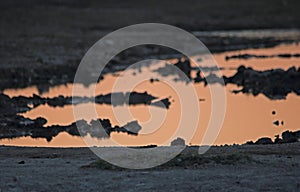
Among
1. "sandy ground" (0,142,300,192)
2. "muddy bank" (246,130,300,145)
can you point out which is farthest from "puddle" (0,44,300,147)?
"sandy ground" (0,142,300,192)

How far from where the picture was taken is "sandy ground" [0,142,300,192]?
11.5m

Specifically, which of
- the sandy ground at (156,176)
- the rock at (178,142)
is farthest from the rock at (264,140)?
the sandy ground at (156,176)

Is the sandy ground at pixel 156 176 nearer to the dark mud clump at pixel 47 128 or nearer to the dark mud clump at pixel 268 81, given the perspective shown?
the dark mud clump at pixel 47 128

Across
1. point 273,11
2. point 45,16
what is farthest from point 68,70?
point 273,11

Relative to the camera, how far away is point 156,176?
39.9 feet

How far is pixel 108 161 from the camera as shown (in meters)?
13.0

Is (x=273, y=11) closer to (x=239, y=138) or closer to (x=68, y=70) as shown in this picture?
(x=68, y=70)

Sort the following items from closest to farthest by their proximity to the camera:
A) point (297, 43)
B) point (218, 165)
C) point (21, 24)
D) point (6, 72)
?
point (218, 165)
point (6, 72)
point (297, 43)
point (21, 24)

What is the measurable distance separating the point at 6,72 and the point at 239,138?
1414 cm

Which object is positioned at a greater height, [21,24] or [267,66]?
[21,24]

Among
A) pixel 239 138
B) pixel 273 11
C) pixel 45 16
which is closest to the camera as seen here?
pixel 239 138

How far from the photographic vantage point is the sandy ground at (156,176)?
11531 mm

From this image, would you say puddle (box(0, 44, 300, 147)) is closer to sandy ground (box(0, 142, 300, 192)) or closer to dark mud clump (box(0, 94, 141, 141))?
dark mud clump (box(0, 94, 141, 141))

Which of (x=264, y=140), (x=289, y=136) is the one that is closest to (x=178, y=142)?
(x=264, y=140)
